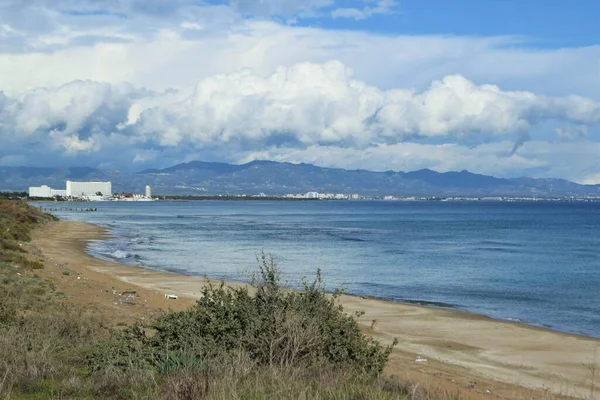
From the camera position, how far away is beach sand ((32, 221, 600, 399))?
15.1m

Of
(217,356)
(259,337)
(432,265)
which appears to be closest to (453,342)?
(259,337)

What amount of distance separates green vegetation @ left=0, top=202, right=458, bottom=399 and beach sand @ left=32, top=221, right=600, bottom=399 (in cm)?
208

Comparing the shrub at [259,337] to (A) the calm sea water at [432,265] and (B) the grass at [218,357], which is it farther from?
(A) the calm sea water at [432,265]

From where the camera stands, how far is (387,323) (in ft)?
76.2

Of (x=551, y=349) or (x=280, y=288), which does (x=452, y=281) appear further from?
(x=280, y=288)

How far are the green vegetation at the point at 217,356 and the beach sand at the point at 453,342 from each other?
208cm

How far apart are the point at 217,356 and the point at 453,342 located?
12557 mm

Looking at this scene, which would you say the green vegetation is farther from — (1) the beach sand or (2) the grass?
(1) the beach sand

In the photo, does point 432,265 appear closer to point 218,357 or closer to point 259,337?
point 259,337

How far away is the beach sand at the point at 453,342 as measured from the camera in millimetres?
15117

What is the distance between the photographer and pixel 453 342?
20.6 m

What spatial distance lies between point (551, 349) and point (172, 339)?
42.5 feet

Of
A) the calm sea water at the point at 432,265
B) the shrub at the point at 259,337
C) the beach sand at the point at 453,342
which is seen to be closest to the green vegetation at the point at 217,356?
the shrub at the point at 259,337

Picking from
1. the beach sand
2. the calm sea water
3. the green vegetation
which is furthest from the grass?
the calm sea water
